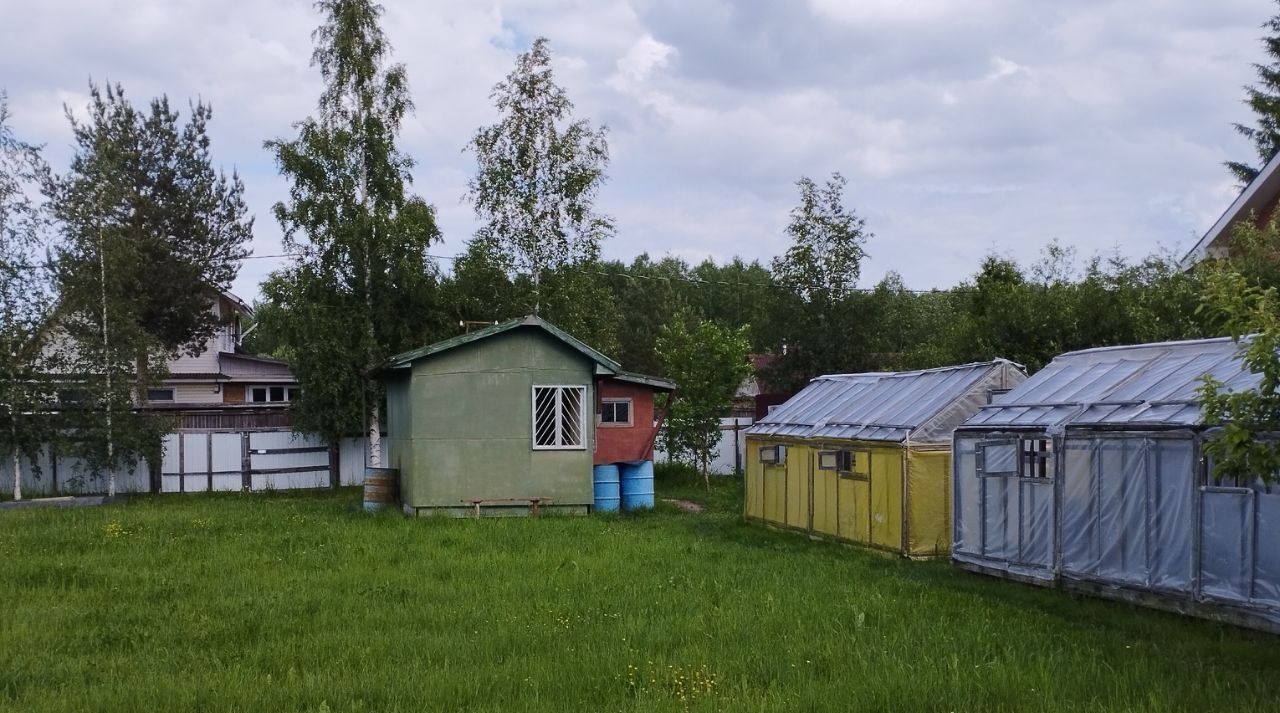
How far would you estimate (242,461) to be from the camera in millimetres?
28000

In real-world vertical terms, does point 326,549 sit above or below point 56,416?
below

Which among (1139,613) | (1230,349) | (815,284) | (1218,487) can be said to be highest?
(815,284)

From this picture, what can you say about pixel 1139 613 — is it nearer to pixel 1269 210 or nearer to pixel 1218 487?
pixel 1218 487

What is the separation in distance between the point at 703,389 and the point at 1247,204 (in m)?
13.3

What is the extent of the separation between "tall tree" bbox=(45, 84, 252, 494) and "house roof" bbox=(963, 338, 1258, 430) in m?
19.1

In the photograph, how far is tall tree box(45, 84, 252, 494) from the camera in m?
25.3

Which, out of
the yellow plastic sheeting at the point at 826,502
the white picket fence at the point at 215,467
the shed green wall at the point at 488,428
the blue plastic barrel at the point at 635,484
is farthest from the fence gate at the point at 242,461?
the yellow plastic sheeting at the point at 826,502

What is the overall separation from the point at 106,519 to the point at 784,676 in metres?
15.2

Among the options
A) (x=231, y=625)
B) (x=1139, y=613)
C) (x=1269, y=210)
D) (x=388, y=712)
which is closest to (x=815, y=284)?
(x=1269, y=210)

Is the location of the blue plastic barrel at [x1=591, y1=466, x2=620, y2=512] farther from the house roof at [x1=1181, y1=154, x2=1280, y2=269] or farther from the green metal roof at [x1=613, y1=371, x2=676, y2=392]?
the house roof at [x1=1181, y1=154, x2=1280, y2=269]

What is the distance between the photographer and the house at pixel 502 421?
2170 cm

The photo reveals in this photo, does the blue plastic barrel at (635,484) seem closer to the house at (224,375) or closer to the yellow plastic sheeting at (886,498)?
the yellow plastic sheeting at (886,498)

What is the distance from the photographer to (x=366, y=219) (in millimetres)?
27594

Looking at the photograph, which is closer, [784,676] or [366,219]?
[784,676]
